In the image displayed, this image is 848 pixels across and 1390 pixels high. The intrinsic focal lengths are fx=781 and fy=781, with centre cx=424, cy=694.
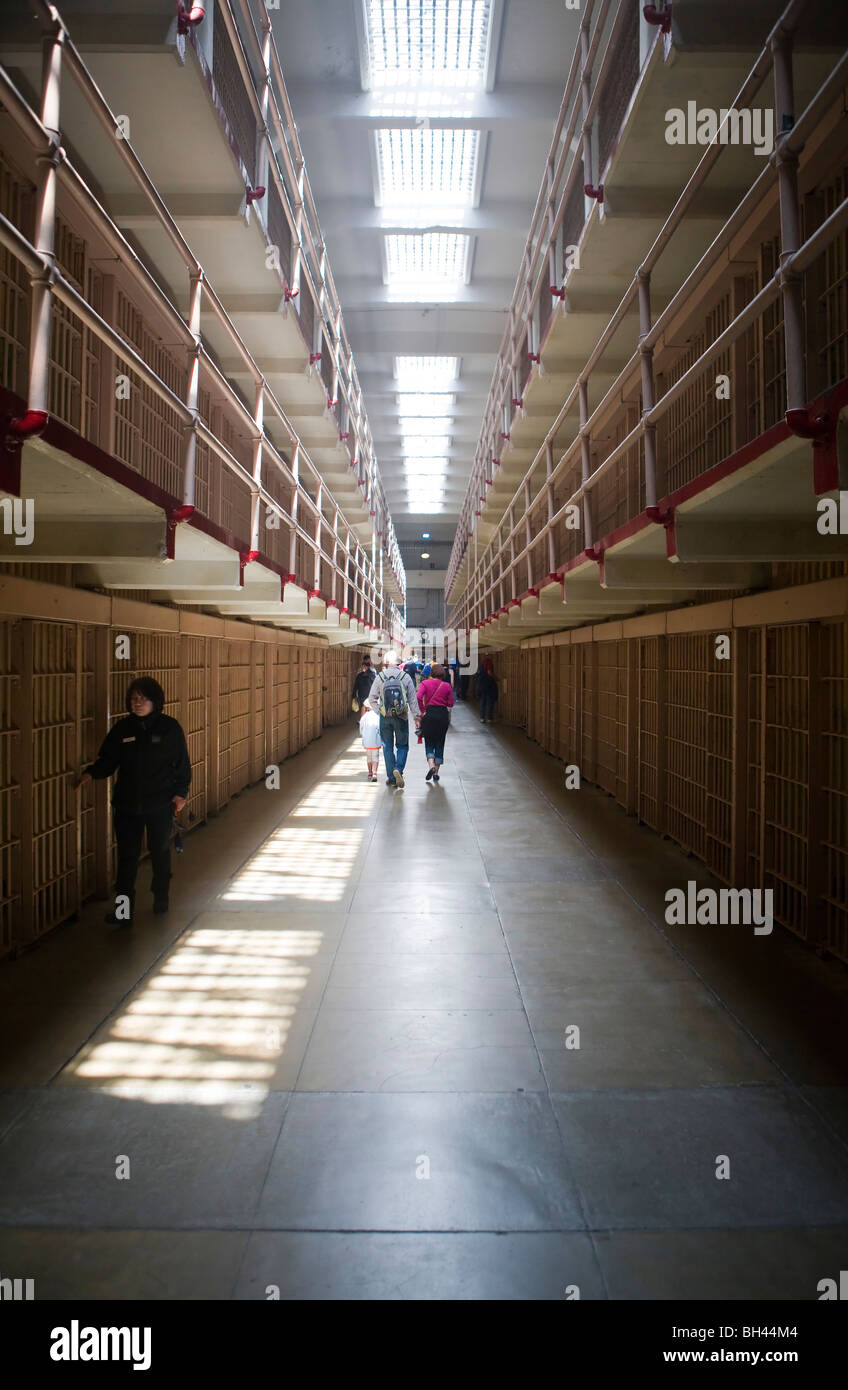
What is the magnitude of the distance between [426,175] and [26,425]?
10928 mm

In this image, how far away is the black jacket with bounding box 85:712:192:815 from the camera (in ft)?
15.5

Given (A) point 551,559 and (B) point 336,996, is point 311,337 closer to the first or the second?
(A) point 551,559

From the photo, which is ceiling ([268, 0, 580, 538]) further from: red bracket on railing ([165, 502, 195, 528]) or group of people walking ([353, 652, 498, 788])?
red bracket on railing ([165, 502, 195, 528])

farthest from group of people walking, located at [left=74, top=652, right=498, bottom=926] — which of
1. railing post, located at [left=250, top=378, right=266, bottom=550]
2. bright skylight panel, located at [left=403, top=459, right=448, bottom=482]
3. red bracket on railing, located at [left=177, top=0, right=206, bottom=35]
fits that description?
bright skylight panel, located at [left=403, top=459, right=448, bottom=482]

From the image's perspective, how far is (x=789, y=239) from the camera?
2447 mm

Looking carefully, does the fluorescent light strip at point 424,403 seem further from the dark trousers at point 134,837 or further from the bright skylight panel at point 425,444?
the dark trousers at point 134,837

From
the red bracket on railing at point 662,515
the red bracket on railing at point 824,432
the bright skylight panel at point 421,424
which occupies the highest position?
the bright skylight panel at point 421,424

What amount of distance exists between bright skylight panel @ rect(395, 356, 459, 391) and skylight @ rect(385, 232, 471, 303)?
6.98 feet

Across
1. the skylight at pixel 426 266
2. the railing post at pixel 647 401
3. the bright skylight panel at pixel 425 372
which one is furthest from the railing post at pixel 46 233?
the bright skylight panel at pixel 425 372

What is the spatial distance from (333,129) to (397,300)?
3.53m

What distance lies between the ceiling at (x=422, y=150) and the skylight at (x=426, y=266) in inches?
1.6

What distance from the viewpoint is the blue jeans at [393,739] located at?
940 centimetres

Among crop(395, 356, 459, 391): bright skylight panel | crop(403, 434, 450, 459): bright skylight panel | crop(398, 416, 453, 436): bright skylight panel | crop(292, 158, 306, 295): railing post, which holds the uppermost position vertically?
crop(395, 356, 459, 391): bright skylight panel
